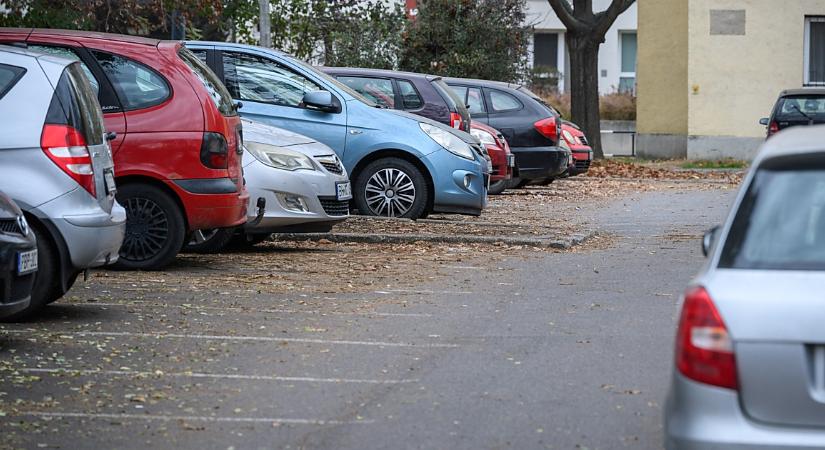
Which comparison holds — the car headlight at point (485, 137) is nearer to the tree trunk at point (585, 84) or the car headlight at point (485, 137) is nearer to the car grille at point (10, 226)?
the car grille at point (10, 226)

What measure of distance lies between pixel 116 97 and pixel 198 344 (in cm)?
344

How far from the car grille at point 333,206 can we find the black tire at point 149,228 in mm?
2025

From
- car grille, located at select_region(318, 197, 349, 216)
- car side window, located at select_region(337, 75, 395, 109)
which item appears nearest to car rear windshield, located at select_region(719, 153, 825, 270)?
car grille, located at select_region(318, 197, 349, 216)

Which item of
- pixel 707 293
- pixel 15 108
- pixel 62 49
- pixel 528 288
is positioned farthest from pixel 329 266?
pixel 707 293

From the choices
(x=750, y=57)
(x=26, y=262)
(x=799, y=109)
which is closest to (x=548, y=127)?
(x=799, y=109)

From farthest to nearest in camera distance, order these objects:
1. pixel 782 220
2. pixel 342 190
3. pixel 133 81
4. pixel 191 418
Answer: pixel 342 190 < pixel 133 81 < pixel 191 418 < pixel 782 220

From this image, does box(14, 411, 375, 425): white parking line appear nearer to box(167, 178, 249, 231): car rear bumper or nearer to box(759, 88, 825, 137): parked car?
box(167, 178, 249, 231): car rear bumper

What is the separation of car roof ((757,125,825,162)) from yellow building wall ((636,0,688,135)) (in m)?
31.0

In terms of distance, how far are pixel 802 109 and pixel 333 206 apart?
15.6m

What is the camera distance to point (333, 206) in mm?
13141

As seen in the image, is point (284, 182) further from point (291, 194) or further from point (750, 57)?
point (750, 57)

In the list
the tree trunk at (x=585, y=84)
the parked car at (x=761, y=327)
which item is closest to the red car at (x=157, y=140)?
the parked car at (x=761, y=327)

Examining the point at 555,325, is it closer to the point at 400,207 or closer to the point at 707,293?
the point at 707,293

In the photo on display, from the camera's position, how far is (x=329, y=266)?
483 inches
